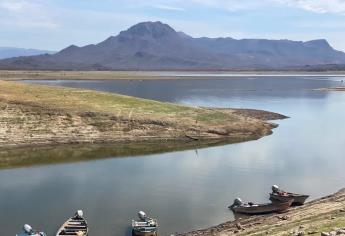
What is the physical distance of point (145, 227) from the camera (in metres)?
38.3

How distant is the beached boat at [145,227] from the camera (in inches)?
1500

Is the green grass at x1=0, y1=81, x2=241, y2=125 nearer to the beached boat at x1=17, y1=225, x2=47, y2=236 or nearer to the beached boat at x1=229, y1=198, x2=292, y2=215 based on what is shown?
the beached boat at x1=229, y1=198, x2=292, y2=215

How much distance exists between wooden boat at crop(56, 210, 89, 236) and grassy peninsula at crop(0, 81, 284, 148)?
39.0m

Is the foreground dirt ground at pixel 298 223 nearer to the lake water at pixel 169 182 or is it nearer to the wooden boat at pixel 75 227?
the lake water at pixel 169 182

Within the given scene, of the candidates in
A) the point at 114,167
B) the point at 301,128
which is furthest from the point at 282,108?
the point at 114,167

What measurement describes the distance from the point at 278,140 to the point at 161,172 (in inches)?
1159

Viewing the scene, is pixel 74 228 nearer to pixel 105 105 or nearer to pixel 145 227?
pixel 145 227

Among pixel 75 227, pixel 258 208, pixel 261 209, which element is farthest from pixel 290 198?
pixel 75 227

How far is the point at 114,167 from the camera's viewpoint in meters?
64.9

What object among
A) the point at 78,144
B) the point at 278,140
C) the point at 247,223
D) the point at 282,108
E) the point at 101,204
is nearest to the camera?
the point at 247,223

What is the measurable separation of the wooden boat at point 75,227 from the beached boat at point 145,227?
11.6ft

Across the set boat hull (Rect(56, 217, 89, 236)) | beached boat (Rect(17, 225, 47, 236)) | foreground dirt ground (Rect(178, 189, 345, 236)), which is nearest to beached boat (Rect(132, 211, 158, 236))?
foreground dirt ground (Rect(178, 189, 345, 236))

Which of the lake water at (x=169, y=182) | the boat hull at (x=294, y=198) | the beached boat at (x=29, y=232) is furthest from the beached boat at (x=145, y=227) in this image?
the boat hull at (x=294, y=198)

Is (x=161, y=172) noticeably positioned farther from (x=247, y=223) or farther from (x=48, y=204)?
(x=247, y=223)
